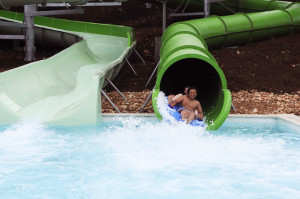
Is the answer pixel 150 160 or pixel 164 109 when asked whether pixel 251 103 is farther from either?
pixel 150 160

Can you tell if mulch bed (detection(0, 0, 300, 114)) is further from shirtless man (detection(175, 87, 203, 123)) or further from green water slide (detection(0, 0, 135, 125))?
shirtless man (detection(175, 87, 203, 123))

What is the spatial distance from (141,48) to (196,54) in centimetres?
823

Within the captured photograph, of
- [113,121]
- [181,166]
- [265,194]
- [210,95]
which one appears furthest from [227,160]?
[210,95]

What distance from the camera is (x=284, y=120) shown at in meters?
7.82

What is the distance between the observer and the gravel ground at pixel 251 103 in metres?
8.92

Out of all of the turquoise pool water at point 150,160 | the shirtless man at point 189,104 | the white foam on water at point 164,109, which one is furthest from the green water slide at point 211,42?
the turquoise pool water at point 150,160

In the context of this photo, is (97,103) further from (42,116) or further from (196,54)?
(196,54)

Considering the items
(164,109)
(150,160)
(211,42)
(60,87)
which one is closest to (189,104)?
(164,109)

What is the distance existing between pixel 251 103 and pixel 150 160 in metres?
3.61

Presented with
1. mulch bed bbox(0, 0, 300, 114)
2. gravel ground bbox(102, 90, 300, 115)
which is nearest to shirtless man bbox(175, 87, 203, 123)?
gravel ground bbox(102, 90, 300, 115)

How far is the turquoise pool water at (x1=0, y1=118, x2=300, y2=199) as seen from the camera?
17.0ft

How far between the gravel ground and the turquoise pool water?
3.45 feet

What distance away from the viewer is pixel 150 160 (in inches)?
240

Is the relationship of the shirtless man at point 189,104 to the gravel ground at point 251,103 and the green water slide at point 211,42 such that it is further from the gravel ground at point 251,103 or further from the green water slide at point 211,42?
the gravel ground at point 251,103
